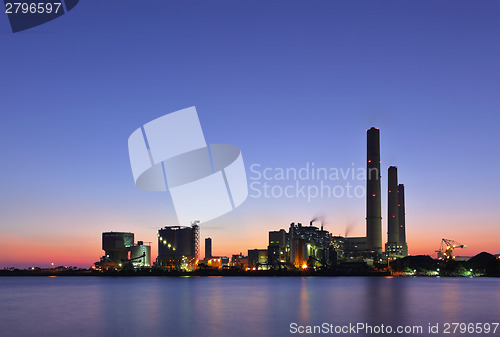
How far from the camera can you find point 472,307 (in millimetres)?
68875

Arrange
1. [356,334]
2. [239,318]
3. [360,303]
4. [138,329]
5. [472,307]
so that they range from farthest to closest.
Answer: [360,303] < [472,307] < [239,318] < [138,329] < [356,334]

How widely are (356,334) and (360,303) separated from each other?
33.0 meters

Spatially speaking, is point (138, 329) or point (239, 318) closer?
point (138, 329)

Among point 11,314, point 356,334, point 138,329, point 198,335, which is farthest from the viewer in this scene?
point 11,314

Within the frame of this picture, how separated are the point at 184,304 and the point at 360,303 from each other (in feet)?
85.6

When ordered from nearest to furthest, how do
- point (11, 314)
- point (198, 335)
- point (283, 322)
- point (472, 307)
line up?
point (198, 335) → point (283, 322) → point (11, 314) → point (472, 307)

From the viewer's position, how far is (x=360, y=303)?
74000mm

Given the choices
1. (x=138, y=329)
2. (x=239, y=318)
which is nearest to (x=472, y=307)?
(x=239, y=318)

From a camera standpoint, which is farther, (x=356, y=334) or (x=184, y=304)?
(x=184, y=304)

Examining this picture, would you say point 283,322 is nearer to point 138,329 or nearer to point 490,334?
point 138,329

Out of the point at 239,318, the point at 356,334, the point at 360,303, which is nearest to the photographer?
the point at 356,334

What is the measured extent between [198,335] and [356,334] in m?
13.9

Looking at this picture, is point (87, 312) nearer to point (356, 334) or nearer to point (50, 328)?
point (50, 328)

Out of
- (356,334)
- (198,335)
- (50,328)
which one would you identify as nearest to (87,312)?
(50,328)
